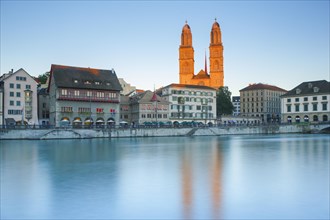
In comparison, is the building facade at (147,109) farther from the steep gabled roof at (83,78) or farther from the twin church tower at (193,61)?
the twin church tower at (193,61)

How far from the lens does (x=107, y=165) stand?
2748 centimetres

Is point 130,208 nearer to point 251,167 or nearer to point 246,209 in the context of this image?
point 246,209

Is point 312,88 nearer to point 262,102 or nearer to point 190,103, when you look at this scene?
point 190,103

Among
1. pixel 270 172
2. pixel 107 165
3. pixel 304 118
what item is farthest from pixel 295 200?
pixel 304 118

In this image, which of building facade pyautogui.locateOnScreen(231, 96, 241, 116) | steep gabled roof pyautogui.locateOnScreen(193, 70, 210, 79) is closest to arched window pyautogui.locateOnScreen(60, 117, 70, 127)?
steep gabled roof pyautogui.locateOnScreen(193, 70, 210, 79)

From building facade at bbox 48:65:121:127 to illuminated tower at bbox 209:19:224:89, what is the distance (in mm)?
86154

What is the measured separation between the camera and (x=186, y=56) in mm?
172625

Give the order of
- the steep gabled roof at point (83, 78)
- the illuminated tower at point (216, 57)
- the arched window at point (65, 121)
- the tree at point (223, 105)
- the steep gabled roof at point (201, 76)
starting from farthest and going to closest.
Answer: the steep gabled roof at point (201, 76)
the illuminated tower at point (216, 57)
the tree at point (223, 105)
the steep gabled roof at point (83, 78)
the arched window at point (65, 121)

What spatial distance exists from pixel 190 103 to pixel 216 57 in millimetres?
70930

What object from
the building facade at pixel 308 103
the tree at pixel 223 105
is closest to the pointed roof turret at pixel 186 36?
the tree at pixel 223 105

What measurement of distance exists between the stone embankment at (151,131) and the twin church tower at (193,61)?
68798mm

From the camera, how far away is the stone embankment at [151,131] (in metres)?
64.9

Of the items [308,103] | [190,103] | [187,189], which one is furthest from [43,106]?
[187,189]

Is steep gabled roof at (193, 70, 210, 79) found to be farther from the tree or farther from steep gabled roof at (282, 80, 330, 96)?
steep gabled roof at (282, 80, 330, 96)
